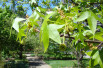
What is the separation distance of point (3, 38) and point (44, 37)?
7.05 metres

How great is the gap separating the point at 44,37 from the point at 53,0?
4.69 meters

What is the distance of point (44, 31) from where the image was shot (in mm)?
535

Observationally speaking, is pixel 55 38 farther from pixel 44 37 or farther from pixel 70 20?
pixel 70 20

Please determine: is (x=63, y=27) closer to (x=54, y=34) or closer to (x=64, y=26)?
(x=64, y=26)

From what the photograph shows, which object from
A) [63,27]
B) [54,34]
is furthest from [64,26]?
[54,34]

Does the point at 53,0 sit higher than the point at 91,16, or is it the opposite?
the point at 53,0

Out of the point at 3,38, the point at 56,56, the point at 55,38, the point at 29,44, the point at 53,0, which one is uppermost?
the point at 53,0

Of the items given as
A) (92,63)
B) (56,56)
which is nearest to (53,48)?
(56,56)

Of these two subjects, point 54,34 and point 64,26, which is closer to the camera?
point 54,34

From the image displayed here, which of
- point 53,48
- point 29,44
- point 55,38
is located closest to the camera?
point 55,38

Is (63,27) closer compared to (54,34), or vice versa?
(54,34)

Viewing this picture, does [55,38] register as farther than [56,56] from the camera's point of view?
No

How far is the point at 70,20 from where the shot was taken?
84 centimetres

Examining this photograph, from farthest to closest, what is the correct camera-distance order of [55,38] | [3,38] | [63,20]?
[3,38] < [63,20] < [55,38]
